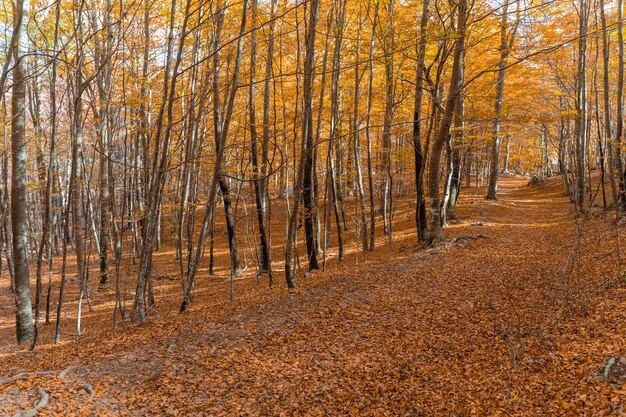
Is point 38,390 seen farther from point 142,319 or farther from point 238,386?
point 142,319

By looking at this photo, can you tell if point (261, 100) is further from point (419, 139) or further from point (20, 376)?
point (20, 376)

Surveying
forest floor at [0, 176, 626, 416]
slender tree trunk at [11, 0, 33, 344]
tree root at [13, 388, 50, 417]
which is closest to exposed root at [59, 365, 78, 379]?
forest floor at [0, 176, 626, 416]

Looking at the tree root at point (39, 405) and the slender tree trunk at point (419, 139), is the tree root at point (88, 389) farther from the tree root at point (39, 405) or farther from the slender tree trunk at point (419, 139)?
the slender tree trunk at point (419, 139)

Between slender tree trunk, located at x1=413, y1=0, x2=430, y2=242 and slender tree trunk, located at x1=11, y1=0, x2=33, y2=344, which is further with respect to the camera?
slender tree trunk, located at x1=413, y1=0, x2=430, y2=242

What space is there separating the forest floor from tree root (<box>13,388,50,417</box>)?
0.09 m

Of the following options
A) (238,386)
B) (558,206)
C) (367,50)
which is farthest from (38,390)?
(558,206)

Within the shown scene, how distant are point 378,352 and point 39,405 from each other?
4565 millimetres

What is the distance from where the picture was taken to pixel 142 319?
8273 mm

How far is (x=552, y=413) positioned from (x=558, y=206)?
65.6 ft

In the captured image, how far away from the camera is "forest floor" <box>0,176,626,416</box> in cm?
483

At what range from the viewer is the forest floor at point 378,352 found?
483cm

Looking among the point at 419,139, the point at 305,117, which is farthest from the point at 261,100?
the point at 305,117

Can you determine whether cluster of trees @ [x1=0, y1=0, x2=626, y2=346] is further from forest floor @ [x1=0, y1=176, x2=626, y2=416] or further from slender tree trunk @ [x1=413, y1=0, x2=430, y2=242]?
forest floor @ [x1=0, y1=176, x2=626, y2=416]

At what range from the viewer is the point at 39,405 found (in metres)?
4.52
